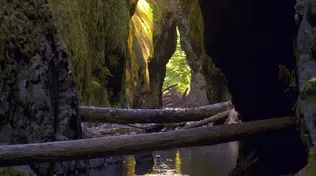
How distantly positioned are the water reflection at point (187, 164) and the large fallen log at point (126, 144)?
2595mm

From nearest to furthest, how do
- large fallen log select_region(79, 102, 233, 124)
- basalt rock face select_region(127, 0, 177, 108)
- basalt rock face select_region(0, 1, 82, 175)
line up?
basalt rock face select_region(0, 1, 82, 175), large fallen log select_region(79, 102, 233, 124), basalt rock face select_region(127, 0, 177, 108)

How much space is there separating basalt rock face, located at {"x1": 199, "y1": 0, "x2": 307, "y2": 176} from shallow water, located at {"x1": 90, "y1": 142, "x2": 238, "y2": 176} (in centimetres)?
145

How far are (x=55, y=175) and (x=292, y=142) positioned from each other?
325 cm

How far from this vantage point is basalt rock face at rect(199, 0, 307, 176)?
5996mm

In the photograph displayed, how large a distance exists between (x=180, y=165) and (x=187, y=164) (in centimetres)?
19

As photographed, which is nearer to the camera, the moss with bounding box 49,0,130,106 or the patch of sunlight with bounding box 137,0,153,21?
the moss with bounding box 49,0,130,106

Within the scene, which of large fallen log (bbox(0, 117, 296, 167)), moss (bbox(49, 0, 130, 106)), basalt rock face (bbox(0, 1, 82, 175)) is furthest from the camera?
moss (bbox(49, 0, 130, 106))

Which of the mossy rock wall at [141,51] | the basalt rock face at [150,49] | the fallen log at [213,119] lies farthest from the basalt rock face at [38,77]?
the mossy rock wall at [141,51]

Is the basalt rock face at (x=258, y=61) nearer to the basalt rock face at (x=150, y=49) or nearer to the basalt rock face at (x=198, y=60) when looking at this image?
the basalt rock face at (x=198, y=60)

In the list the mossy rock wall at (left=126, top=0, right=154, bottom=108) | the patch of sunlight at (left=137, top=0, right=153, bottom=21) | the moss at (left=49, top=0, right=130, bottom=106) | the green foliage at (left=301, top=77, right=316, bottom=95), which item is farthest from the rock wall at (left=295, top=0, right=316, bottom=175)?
the patch of sunlight at (left=137, top=0, right=153, bottom=21)

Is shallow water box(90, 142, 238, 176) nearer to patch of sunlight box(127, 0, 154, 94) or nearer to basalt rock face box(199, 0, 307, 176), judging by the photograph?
basalt rock face box(199, 0, 307, 176)

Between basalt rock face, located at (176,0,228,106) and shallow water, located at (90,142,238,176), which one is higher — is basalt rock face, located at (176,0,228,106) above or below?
above

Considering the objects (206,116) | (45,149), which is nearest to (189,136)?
(45,149)

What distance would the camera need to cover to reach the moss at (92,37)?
31.1 ft
